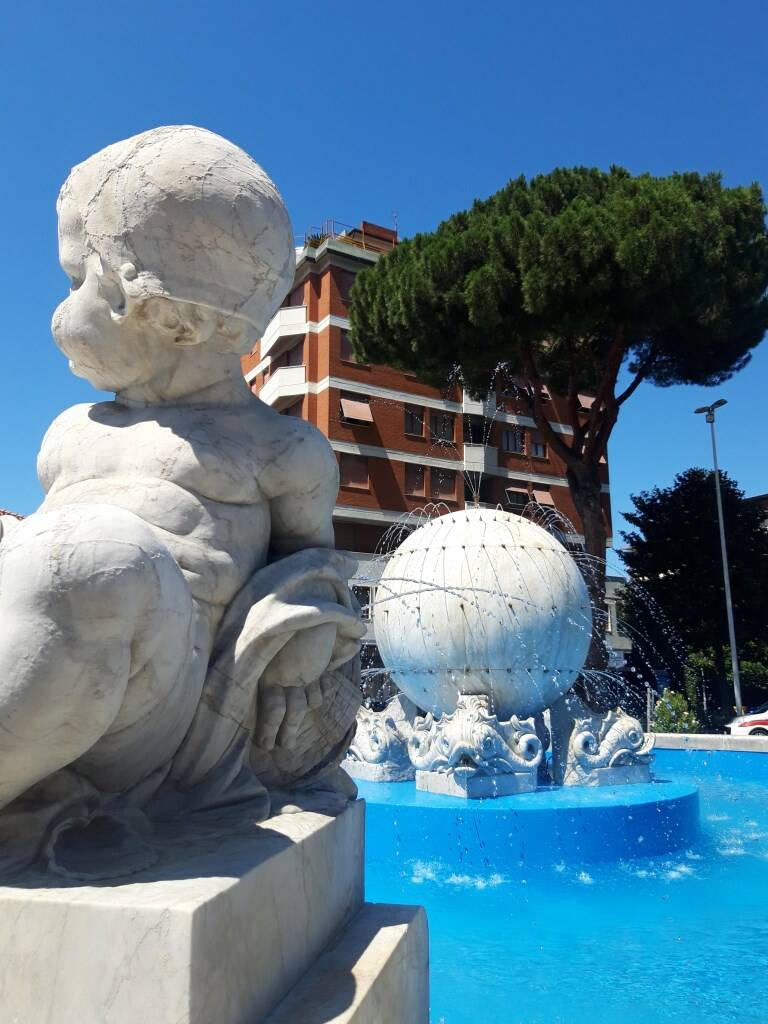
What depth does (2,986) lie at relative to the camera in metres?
1.35

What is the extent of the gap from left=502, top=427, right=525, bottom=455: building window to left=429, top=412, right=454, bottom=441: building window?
206cm

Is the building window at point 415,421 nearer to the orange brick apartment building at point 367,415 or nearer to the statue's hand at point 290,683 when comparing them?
the orange brick apartment building at point 367,415

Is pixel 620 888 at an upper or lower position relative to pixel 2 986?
lower

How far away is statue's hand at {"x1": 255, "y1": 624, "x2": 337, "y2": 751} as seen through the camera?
78.7 inches

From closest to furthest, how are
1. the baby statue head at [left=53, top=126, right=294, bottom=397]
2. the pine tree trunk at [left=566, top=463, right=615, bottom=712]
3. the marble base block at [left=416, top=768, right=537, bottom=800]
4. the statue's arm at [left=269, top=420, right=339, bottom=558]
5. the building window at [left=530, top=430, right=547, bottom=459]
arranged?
the baby statue head at [left=53, top=126, right=294, bottom=397] → the statue's arm at [left=269, top=420, right=339, bottom=558] → the marble base block at [left=416, top=768, right=537, bottom=800] → the pine tree trunk at [left=566, top=463, right=615, bottom=712] → the building window at [left=530, top=430, right=547, bottom=459]

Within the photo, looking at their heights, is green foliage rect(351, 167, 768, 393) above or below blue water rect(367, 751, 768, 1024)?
above

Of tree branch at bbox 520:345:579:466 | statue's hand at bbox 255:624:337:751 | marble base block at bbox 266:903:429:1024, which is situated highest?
tree branch at bbox 520:345:579:466

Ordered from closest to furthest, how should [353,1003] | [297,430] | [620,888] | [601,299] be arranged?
[353,1003], [297,430], [620,888], [601,299]

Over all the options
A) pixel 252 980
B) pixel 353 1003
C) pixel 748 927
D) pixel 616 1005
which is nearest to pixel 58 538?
pixel 252 980

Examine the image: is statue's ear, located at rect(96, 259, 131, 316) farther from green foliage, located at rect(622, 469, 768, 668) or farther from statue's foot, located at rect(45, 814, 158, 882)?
green foliage, located at rect(622, 469, 768, 668)

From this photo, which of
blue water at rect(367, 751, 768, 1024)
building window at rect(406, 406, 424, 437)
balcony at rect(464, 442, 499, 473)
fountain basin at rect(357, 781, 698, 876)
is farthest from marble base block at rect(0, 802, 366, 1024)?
balcony at rect(464, 442, 499, 473)

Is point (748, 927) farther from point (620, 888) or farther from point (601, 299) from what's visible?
point (601, 299)

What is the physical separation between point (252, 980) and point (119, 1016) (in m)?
0.27

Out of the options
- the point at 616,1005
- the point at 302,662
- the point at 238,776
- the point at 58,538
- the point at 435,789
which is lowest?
the point at 616,1005
